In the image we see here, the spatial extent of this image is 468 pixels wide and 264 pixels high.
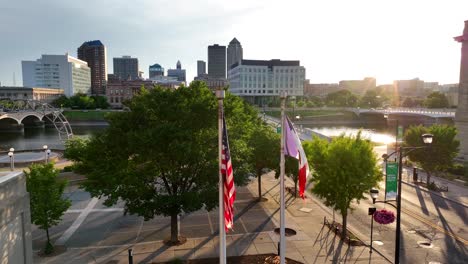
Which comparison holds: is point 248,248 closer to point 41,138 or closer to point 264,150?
point 264,150

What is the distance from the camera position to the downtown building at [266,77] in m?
173

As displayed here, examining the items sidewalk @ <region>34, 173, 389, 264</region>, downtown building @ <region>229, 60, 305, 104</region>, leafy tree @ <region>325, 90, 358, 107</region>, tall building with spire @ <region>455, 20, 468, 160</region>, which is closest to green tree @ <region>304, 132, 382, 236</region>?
sidewalk @ <region>34, 173, 389, 264</region>

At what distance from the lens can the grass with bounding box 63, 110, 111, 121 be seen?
5266 inches

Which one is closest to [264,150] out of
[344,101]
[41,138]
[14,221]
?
[14,221]

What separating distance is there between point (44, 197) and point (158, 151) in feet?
22.5

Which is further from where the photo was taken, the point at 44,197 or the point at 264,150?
the point at 264,150

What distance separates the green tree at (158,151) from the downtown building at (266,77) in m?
156

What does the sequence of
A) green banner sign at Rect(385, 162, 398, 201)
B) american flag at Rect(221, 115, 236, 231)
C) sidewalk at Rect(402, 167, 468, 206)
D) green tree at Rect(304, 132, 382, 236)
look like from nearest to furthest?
american flag at Rect(221, 115, 236, 231) < green tree at Rect(304, 132, 382, 236) < green banner sign at Rect(385, 162, 398, 201) < sidewalk at Rect(402, 167, 468, 206)

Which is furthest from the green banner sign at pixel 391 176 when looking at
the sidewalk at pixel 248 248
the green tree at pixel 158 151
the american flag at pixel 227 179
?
the american flag at pixel 227 179

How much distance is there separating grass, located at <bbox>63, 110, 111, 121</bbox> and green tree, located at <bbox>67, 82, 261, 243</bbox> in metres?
122

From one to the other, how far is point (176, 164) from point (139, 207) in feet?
8.99

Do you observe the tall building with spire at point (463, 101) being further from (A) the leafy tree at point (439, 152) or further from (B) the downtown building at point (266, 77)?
(B) the downtown building at point (266, 77)

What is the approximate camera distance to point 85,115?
450ft

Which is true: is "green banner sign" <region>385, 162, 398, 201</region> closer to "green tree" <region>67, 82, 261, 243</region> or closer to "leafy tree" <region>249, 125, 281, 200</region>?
"green tree" <region>67, 82, 261, 243</region>
